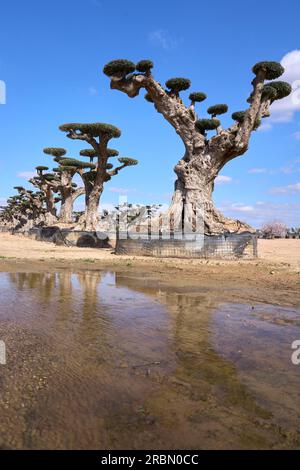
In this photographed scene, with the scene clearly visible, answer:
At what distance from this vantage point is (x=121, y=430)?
2.51m

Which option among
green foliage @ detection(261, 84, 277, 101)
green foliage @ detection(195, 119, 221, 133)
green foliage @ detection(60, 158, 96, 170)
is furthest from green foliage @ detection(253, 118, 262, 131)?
green foliage @ detection(60, 158, 96, 170)

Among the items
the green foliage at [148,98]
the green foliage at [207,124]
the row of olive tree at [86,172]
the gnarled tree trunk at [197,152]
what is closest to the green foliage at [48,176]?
the row of olive tree at [86,172]

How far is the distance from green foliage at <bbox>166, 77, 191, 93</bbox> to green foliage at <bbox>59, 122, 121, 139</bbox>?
7.06 m

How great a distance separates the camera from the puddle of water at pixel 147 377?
249 cm

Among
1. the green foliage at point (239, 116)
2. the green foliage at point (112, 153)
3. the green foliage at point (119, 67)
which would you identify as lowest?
the green foliage at point (112, 153)

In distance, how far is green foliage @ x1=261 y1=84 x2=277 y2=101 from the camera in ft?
70.1

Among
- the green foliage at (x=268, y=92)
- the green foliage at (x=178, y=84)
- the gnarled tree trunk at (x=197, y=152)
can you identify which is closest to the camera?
the green foliage at (x=268, y=92)

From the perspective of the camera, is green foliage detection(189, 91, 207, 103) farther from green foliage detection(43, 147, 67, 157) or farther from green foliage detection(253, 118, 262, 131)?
green foliage detection(43, 147, 67, 157)

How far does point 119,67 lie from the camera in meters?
21.0

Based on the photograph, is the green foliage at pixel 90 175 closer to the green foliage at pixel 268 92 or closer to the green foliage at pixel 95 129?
the green foliage at pixel 95 129

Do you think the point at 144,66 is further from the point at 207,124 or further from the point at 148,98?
the point at 207,124

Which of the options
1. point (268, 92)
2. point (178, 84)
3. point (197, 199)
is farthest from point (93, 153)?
point (268, 92)

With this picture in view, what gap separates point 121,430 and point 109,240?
26.9 meters
